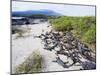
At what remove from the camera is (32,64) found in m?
2.48

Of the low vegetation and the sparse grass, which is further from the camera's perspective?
the low vegetation

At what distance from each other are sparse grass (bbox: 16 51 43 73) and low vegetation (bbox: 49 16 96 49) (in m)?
0.41

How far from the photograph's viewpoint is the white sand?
94.8 inches

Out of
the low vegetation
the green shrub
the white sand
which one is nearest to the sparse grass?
the white sand

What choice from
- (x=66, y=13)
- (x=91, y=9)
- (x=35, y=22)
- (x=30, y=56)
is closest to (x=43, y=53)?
(x=30, y=56)

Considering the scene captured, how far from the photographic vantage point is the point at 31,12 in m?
2.49

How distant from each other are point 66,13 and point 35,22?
412 mm

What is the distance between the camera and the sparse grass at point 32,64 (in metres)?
2.44

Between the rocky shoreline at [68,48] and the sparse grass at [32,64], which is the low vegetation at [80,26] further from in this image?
the sparse grass at [32,64]

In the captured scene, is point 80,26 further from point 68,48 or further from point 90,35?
point 68,48

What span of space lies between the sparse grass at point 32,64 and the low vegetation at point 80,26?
1.33 feet

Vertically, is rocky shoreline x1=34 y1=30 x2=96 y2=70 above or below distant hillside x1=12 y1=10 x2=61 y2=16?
below

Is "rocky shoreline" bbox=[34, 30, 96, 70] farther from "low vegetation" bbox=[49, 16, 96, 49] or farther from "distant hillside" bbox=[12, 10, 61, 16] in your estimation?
"distant hillside" bbox=[12, 10, 61, 16]

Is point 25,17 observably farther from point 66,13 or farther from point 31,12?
point 66,13
